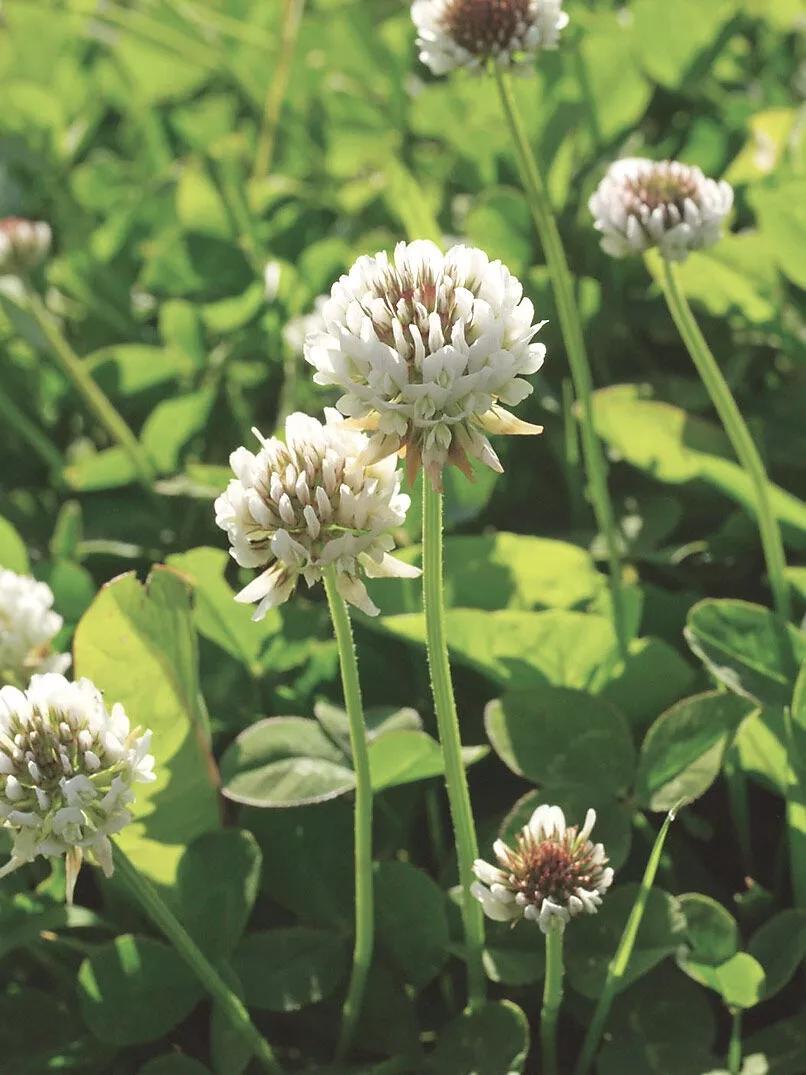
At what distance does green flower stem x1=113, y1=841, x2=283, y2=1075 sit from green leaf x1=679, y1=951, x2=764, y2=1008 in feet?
0.78

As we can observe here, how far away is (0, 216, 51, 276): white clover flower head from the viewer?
1.18 m

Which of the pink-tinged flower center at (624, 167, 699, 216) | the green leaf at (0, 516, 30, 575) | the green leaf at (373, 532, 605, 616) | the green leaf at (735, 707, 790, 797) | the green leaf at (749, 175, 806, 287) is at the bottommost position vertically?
the green leaf at (735, 707, 790, 797)

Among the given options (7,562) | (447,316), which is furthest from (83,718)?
(7,562)

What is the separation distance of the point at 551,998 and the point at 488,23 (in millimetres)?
567

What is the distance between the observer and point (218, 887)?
0.80 metres

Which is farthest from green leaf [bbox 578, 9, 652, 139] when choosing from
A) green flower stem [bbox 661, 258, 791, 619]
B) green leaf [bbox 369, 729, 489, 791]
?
green leaf [bbox 369, 729, 489, 791]

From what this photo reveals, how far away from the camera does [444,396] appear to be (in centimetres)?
55

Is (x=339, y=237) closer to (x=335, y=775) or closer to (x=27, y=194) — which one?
(x=27, y=194)

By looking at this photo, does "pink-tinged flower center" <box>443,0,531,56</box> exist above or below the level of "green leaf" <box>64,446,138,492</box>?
above

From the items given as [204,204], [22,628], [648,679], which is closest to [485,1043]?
[648,679]

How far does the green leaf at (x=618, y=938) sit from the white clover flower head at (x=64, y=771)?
0.92 feet

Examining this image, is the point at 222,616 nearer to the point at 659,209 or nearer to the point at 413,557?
the point at 413,557

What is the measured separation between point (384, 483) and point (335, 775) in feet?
0.82

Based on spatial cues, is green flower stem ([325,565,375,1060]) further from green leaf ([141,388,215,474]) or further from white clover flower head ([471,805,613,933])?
green leaf ([141,388,215,474])
